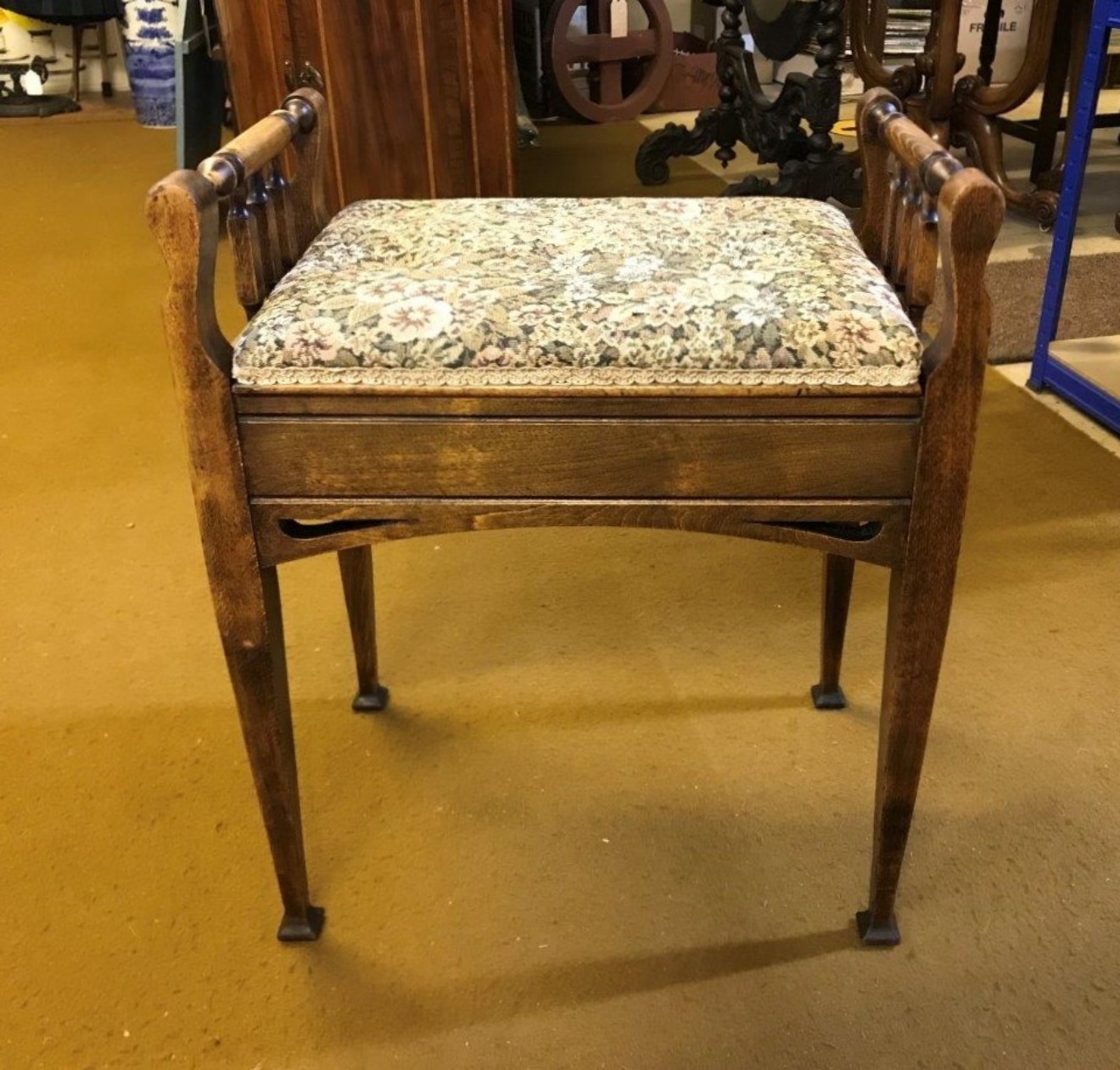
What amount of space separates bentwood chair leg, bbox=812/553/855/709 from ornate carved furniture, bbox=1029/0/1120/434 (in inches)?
33.1

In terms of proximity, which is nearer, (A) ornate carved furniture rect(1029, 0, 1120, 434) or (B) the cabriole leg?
(B) the cabriole leg

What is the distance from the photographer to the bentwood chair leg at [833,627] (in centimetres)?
117

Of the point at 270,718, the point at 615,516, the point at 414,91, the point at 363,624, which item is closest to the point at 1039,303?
the point at 414,91

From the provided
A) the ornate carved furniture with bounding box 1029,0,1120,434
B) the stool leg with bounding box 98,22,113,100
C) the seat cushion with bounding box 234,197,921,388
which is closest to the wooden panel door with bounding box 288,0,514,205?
the ornate carved furniture with bounding box 1029,0,1120,434

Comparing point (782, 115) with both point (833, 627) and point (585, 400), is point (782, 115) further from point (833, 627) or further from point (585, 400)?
point (585, 400)

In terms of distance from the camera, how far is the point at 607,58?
3824mm

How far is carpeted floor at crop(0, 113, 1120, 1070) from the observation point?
91 centimetres

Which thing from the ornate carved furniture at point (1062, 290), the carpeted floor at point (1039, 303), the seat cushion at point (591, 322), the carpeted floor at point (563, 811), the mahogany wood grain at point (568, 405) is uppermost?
the seat cushion at point (591, 322)

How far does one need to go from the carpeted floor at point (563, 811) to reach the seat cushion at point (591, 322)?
49cm

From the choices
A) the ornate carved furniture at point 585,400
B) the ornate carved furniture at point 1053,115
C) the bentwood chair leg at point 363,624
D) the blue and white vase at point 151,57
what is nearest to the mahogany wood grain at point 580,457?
the ornate carved furniture at point 585,400

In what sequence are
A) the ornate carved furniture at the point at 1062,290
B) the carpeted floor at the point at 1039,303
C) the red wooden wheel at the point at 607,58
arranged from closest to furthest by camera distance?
the ornate carved furniture at the point at 1062,290, the carpeted floor at the point at 1039,303, the red wooden wheel at the point at 607,58

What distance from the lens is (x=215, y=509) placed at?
2.57 ft

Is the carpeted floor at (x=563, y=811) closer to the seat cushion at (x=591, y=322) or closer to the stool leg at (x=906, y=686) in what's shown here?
the stool leg at (x=906, y=686)

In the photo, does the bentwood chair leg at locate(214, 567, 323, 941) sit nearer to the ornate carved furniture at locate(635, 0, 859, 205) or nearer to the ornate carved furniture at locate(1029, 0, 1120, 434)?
the ornate carved furniture at locate(1029, 0, 1120, 434)
